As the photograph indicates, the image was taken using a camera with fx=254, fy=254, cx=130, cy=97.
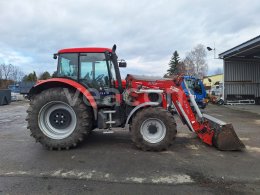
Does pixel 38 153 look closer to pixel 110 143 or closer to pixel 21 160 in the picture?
pixel 21 160

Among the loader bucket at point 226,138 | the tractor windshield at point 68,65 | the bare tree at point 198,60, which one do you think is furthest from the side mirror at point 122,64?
the bare tree at point 198,60

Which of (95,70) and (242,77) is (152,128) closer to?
(95,70)

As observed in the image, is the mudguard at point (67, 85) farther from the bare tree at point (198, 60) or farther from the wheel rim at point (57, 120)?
the bare tree at point (198, 60)

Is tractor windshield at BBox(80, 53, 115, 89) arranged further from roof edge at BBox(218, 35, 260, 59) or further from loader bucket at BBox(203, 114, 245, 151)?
roof edge at BBox(218, 35, 260, 59)

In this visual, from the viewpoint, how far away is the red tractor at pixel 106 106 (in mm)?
6129

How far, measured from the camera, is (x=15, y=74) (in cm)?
6175

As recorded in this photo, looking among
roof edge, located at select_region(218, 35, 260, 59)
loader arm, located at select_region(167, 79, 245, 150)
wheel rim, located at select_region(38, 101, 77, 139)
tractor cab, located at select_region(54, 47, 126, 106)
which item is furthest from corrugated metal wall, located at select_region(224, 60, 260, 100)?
wheel rim, located at select_region(38, 101, 77, 139)

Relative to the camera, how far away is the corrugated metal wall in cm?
2483

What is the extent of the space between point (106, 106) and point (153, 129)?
134 cm

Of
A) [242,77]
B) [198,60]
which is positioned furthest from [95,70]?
[198,60]

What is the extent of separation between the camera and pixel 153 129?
20.3 ft

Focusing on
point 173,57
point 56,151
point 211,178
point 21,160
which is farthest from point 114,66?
point 173,57

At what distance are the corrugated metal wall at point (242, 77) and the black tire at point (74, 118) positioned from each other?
2115 centimetres

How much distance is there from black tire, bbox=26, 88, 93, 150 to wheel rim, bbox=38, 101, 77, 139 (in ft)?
0.18
